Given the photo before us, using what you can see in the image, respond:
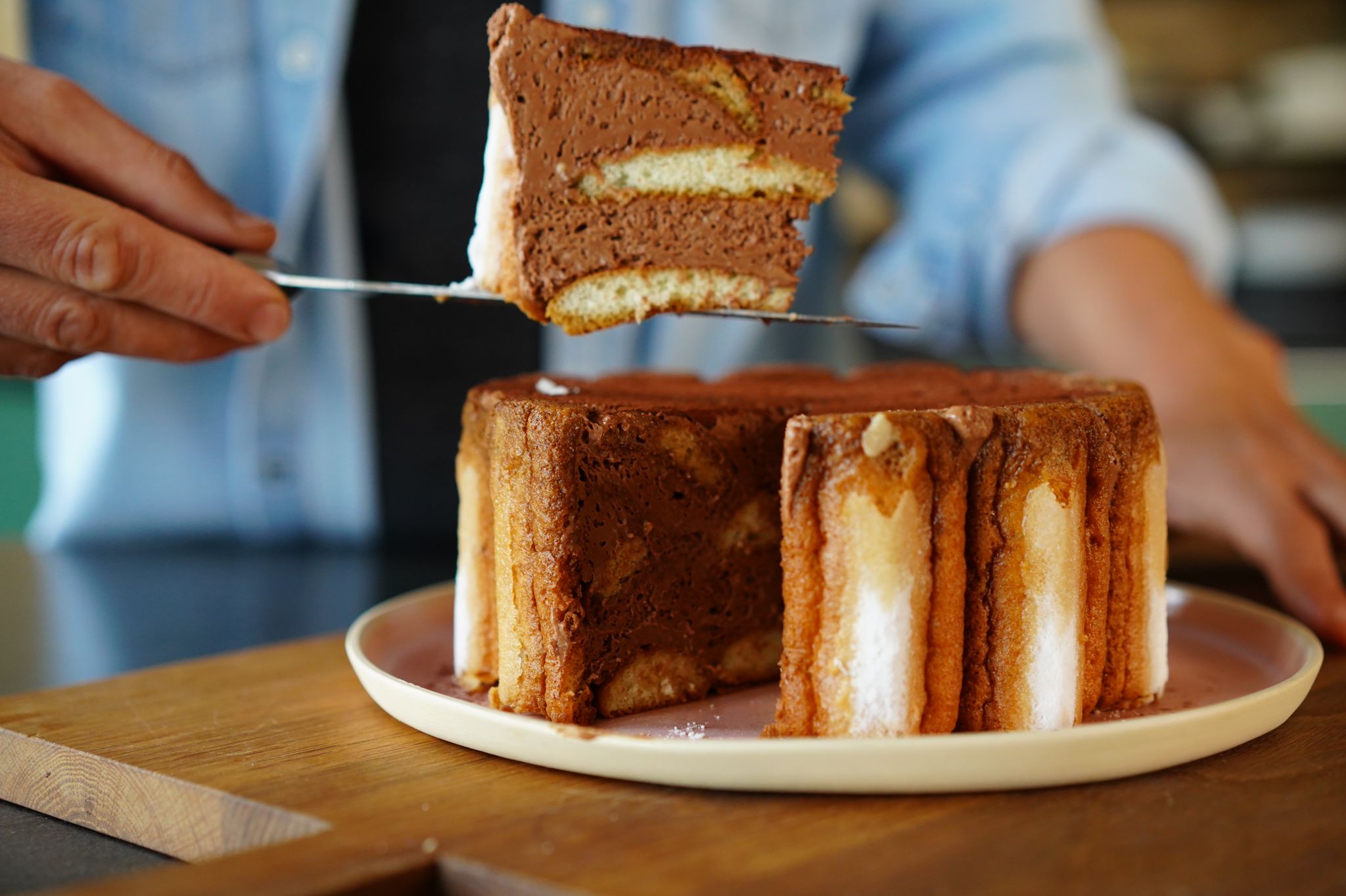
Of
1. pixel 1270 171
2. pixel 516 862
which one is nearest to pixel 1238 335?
pixel 516 862

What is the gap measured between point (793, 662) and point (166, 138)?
206 cm

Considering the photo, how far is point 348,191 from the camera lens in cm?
267

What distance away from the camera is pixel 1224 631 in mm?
1794

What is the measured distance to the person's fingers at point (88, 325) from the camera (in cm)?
166

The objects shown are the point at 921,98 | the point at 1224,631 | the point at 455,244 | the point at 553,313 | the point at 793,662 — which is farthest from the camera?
the point at 921,98

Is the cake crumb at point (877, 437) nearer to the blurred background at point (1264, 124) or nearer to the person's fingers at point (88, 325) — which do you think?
the person's fingers at point (88, 325)

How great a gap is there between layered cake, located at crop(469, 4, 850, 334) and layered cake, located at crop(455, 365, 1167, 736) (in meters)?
0.16

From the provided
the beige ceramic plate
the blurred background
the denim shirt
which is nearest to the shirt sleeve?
the denim shirt

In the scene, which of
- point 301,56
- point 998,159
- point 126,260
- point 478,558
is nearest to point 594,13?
point 301,56

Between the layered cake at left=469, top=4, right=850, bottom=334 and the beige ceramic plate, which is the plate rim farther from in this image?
the layered cake at left=469, top=4, right=850, bottom=334

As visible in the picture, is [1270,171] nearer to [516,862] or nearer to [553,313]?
[553,313]

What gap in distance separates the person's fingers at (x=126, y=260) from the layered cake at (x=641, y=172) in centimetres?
40

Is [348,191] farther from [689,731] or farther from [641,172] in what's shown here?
[689,731]

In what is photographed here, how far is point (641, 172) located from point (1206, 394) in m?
1.35
